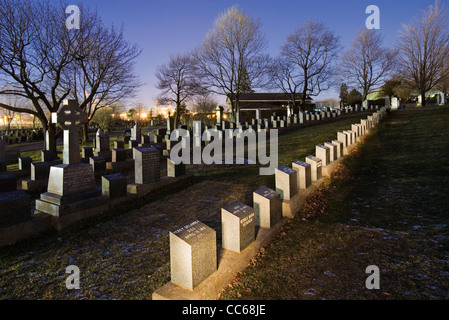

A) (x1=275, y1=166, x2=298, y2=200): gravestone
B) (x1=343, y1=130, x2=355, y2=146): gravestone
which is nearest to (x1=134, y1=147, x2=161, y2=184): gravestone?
(x1=275, y1=166, x2=298, y2=200): gravestone

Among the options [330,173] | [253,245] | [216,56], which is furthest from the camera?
[216,56]

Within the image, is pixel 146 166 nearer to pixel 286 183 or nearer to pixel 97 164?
pixel 97 164

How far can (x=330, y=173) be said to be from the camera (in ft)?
26.2

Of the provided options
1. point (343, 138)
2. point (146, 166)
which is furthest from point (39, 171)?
point (343, 138)

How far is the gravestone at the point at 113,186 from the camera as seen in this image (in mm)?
6666

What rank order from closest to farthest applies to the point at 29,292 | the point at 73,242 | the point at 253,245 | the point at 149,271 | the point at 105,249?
the point at 29,292
the point at 149,271
the point at 253,245
the point at 105,249
the point at 73,242

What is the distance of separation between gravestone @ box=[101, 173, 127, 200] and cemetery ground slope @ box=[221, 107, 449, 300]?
417 cm

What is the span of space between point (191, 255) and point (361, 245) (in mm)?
2693

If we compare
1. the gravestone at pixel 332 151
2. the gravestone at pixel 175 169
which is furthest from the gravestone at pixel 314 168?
the gravestone at pixel 175 169

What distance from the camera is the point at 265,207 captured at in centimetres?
460

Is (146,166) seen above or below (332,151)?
below

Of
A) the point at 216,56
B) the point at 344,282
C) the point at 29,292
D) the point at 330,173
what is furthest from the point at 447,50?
the point at 29,292
